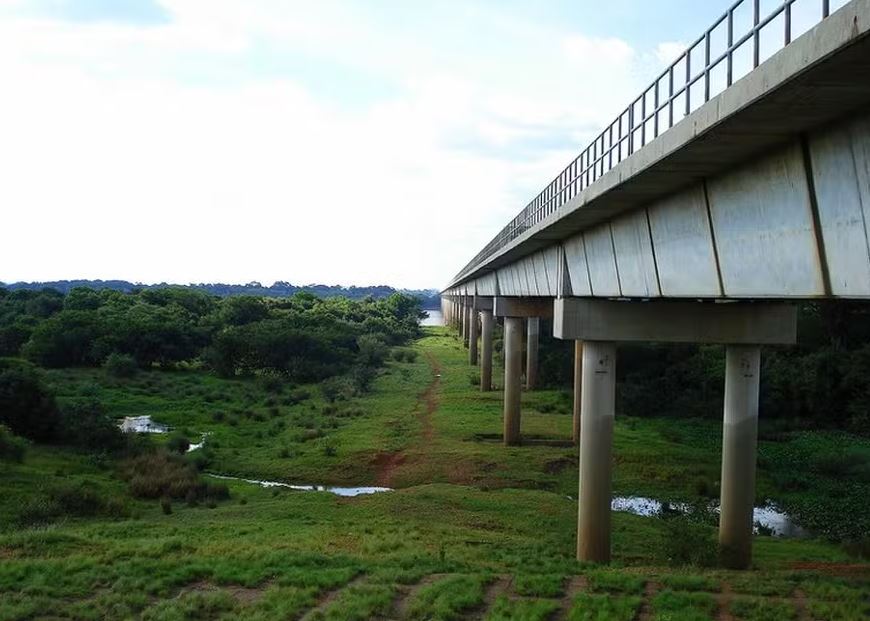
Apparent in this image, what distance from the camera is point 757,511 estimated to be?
24.4 metres

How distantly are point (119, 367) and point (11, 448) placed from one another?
26.7 metres

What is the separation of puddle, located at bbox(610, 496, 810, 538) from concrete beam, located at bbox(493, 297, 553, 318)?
14.2m

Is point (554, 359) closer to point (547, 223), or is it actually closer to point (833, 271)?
point (547, 223)

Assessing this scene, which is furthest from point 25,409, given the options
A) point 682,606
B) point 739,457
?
point 682,606

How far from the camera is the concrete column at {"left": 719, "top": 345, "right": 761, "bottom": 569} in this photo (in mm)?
17922

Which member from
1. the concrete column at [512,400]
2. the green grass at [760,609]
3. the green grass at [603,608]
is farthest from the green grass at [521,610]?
the concrete column at [512,400]

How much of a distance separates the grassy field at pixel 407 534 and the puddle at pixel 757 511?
32.4 inches

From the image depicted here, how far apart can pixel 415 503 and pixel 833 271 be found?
16.2 m

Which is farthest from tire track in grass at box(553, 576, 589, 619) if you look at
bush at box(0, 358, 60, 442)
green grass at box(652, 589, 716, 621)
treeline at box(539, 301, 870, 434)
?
treeline at box(539, 301, 870, 434)

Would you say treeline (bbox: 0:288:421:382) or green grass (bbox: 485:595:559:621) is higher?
treeline (bbox: 0:288:421:382)

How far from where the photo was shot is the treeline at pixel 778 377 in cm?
4288

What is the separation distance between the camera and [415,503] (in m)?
22.9

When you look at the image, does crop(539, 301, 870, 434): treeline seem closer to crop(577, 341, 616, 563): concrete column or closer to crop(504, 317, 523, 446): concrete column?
crop(504, 317, 523, 446): concrete column

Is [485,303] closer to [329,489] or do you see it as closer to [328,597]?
[329,489]
